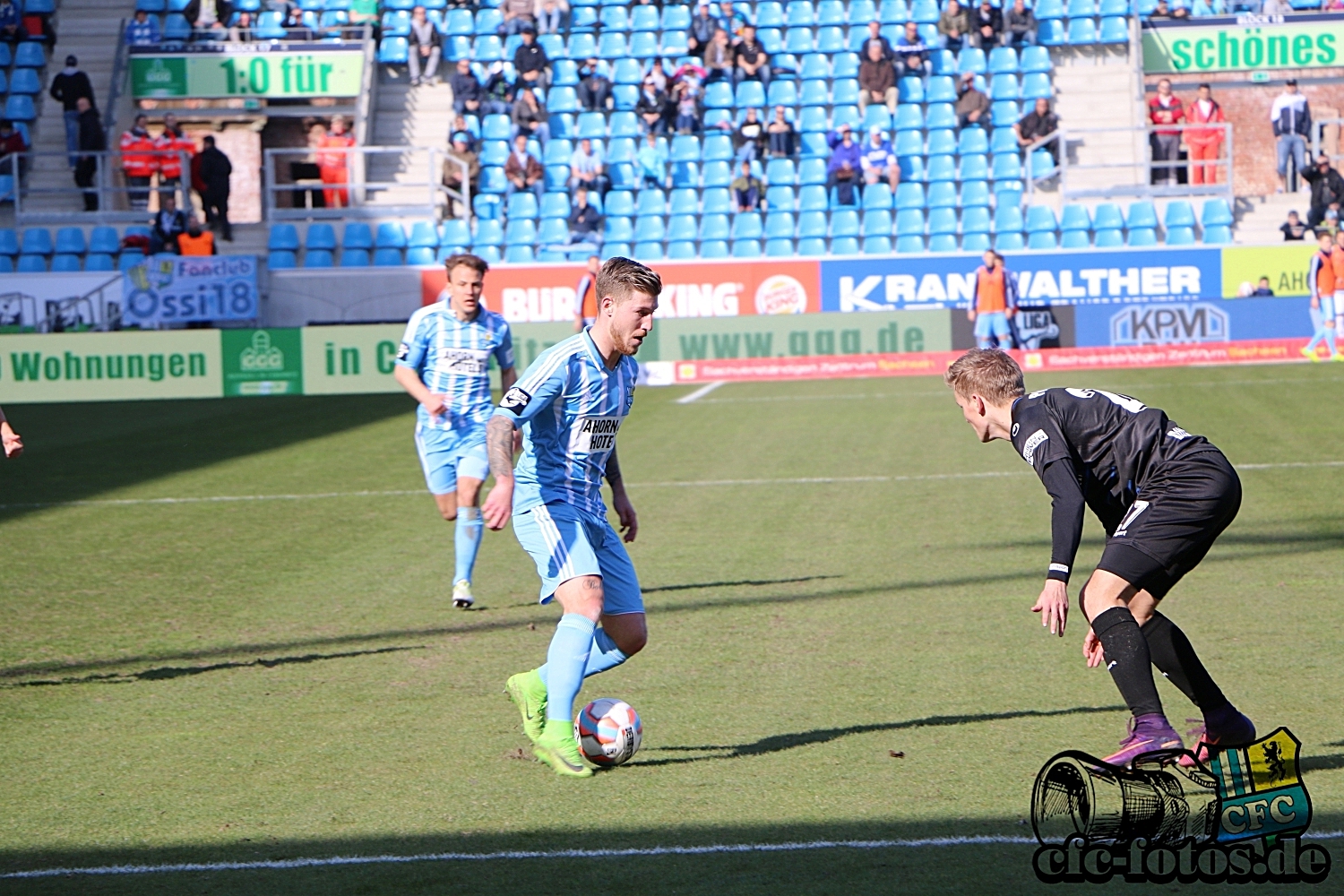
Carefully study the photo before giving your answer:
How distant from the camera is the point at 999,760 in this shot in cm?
545

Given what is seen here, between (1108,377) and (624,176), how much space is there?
11.4 meters

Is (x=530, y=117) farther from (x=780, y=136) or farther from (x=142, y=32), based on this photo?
(x=142, y=32)

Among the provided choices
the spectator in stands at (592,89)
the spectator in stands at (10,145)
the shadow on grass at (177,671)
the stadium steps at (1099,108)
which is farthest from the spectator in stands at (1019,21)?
the shadow on grass at (177,671)

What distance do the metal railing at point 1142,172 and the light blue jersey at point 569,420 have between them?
76.4 ft

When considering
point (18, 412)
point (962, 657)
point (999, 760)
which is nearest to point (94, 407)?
point (18, 412)

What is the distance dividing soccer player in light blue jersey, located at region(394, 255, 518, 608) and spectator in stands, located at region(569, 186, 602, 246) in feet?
62.6

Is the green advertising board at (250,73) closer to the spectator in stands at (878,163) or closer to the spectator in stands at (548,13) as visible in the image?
the spectator in stands at (548,13)

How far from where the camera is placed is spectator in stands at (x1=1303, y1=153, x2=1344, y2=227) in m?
27.0

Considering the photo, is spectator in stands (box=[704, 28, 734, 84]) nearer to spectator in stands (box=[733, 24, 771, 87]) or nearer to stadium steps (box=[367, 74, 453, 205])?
spectator in stands (box=[733, 24, 771, 87])

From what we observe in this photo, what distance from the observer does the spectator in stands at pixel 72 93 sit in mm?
29453

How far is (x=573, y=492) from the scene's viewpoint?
5676 millimetres

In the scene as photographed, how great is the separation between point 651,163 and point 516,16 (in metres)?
5.37

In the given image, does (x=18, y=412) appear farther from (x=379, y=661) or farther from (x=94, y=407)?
(x=379, y=661)

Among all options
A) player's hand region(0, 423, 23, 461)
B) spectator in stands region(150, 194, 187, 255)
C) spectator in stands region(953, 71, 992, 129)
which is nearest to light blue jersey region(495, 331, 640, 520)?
player's hand region(0, 423, 23, 461)
